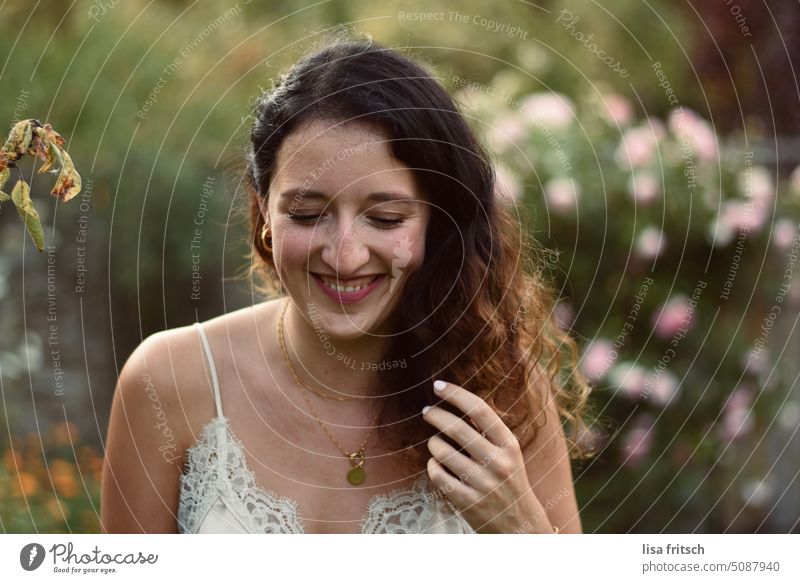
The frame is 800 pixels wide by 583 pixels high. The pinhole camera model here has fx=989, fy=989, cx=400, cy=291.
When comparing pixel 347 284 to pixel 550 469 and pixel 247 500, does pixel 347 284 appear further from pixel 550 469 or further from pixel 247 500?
pixel 550 469

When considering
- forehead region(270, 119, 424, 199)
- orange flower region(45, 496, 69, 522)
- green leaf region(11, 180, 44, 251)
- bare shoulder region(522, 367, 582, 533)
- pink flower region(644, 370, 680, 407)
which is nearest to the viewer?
green leaf region(11, 180, 44, 251)

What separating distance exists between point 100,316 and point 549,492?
205 centimetres

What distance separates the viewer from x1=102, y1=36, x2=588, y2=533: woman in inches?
59.9

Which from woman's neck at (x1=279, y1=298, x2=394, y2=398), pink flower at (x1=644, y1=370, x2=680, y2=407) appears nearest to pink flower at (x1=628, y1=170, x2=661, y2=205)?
pink flower at (x1=644, y1=370, x2=680, y2=407)

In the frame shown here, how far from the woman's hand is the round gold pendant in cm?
18

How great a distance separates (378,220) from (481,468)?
43 cm

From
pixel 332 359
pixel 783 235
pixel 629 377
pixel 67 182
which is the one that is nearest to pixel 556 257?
pixel 629 377

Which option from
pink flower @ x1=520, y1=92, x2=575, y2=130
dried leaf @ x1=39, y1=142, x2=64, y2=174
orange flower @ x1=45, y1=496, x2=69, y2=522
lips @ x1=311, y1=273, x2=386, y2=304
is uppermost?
pink flower @ x1=520, y1=92, x2=575, y2=130

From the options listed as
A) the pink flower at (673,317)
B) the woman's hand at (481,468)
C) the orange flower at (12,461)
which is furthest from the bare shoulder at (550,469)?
the orange flower at (12,461)

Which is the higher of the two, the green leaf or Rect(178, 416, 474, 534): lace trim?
the green leaf

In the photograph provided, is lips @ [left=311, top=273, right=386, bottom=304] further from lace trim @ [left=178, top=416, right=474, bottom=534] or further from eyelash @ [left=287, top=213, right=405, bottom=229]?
lace trim @ [left=178, top=416, right=474, bottom=534]

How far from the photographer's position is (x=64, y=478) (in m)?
2.64
